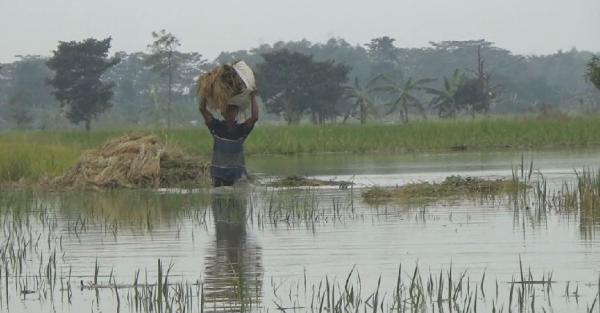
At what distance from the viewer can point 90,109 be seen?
6494cm

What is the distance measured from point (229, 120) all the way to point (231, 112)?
0.38 ft

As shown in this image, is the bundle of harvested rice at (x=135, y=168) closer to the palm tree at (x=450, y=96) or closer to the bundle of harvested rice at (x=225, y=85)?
the bundle of harvested rice at (x=225, y=85)

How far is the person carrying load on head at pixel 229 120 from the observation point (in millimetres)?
17062

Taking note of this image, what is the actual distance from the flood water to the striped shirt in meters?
0.50

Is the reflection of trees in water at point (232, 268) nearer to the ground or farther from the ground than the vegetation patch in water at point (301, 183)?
nearer to the ground

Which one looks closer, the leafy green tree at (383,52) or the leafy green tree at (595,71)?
the leafy green tree at (595,71)

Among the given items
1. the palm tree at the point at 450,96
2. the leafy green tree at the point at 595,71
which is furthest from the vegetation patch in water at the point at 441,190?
the palm tree at the point at 450,96

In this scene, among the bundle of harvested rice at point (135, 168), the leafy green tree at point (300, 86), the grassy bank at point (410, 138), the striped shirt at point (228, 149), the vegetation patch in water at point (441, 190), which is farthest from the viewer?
the leafy green tree at point (300, 86)

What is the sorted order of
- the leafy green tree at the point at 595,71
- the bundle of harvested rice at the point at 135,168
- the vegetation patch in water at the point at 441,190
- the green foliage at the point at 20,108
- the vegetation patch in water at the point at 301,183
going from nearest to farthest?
the vegetation patch in water at the point at 441,190
the vegetation patch in water at the point at 301,183
the bundle of harvested rice at the point at 135,168
the leafy green tree at the point at 595,71
the green foliage at the point at 20,108

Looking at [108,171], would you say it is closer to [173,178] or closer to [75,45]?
[173,178]

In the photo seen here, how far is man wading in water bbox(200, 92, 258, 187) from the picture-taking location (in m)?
17.3

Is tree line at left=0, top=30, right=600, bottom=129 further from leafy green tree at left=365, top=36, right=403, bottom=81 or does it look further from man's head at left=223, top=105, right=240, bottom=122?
man's head at left=223, top=105, right=240, bottom=122

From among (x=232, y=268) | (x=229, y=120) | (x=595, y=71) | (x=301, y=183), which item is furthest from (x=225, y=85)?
(x=595, y=71)

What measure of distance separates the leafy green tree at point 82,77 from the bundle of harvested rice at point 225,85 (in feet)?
157
